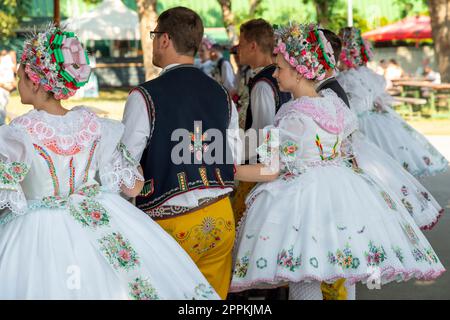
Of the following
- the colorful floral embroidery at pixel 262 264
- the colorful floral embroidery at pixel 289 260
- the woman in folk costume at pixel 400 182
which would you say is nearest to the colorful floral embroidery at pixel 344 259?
the colorful floral embroidery at pixel 289 260

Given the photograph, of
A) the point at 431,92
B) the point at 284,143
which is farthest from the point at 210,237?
the point at 431,92

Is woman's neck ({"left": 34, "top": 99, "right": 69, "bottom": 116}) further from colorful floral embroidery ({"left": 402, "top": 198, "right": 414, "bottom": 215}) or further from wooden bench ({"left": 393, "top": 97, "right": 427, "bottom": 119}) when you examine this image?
wooden bench ({"left": 393, "top": 97, "right": 427, "bottom": 119})

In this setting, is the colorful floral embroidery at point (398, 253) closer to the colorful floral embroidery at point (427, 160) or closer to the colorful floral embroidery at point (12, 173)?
the colorful floral embroidery at point (12, 173)

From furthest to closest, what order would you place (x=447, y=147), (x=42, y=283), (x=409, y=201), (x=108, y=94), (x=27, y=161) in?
(x=108, y=94), (x=447, y=147), (x=409, y=201), (x=27, y=161), (x=42, y=283)

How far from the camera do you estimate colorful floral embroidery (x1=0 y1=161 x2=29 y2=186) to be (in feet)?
10.8

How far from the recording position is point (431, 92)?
18.9 meters

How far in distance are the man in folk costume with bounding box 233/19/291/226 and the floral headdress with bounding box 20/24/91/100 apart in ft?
5.51

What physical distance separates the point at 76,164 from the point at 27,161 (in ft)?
0.78

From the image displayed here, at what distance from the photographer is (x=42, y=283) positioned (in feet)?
10.2

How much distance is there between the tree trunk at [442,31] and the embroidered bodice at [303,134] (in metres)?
14.1

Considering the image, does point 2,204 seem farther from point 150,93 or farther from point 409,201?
point 409,201

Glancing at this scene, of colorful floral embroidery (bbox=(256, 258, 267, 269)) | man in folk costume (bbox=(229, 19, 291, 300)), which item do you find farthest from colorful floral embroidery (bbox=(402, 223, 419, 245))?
man in folk costume (bbox=(229, 19, 291, 300))

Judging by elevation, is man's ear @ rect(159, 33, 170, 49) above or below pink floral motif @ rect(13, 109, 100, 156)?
above
